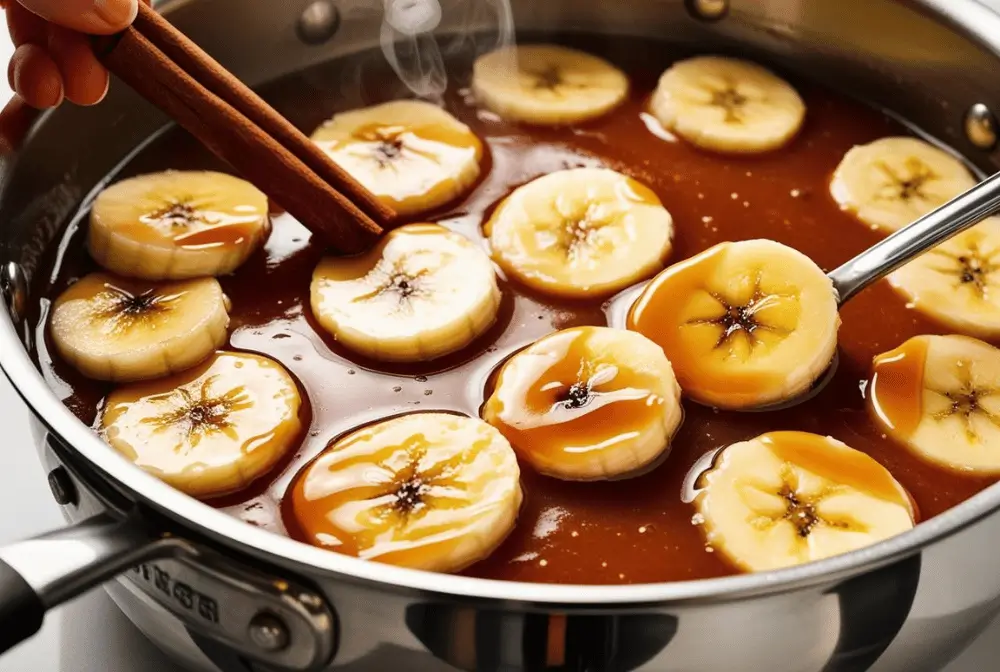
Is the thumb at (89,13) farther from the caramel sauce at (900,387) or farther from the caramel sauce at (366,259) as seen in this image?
the caramel sauce at (900,387)

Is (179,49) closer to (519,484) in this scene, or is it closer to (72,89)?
(72,89)

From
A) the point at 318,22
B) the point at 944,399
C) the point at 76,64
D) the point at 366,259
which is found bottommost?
the point at 944,399

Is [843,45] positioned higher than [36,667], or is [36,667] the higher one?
[843,45]

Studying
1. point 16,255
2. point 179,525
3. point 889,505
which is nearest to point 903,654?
point 889,505

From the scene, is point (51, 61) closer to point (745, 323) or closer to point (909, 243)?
point (745, 323)

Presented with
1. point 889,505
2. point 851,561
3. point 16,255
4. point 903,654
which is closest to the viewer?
point 851,561

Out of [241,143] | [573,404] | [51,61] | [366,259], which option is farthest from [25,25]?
[573,404]

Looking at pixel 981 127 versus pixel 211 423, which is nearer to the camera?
pixel 211 423
